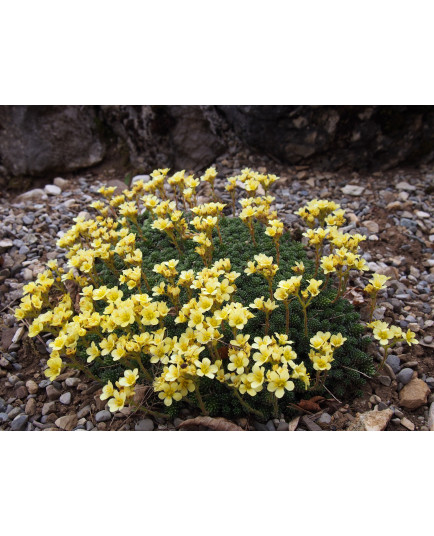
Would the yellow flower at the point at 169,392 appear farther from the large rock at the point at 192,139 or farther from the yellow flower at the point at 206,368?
the large rock at the point at 192,139

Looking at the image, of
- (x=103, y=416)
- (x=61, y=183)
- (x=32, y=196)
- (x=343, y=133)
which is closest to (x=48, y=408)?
(x=103, y=416)

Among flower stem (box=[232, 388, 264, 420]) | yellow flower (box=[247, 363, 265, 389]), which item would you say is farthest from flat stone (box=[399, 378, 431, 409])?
yellow flower (box=[247, 363, 265, 389])

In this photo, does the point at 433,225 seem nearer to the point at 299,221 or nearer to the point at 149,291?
the point at 299,221

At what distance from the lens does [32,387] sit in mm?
3092

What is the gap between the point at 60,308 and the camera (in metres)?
2.76

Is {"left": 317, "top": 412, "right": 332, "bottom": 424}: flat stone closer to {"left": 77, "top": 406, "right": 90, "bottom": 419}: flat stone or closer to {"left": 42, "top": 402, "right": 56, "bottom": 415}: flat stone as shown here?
{"left": 77, "top": 406, "right": 90, "bottom": 419}: flat stone

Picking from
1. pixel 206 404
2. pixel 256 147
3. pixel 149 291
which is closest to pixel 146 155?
pixel 256 147

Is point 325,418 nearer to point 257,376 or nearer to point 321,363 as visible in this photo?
point 321,363

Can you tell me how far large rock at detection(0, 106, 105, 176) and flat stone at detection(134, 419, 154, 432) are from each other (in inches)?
168

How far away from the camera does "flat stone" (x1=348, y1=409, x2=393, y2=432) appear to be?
2.55m

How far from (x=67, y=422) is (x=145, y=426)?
0.56 meters

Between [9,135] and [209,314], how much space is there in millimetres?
4481

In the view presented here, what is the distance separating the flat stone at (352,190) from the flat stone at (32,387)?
152 inches

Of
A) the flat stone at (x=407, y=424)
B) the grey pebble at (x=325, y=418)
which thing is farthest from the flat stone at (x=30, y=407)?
the flat stone at (x=407, y=424)
